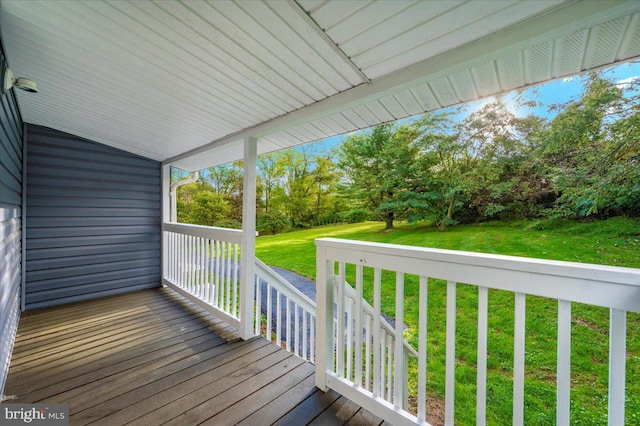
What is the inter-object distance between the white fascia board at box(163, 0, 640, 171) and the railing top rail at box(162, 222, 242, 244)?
4.85ft

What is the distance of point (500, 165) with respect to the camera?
3.57 meters

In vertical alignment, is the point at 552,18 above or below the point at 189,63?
below

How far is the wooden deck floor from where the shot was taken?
65.2 inches

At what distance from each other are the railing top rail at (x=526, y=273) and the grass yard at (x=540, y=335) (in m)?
1.84

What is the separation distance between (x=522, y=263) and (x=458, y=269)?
0.83ft

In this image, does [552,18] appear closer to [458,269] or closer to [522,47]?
[522,47]

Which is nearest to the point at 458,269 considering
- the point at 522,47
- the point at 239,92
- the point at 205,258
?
the point at 522,47

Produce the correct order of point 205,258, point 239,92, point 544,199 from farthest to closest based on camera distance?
point 205,258, point 544,199, point 239,92

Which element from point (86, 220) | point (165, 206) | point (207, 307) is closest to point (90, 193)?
point (86, 220)

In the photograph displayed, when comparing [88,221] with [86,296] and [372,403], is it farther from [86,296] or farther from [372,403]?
[372,403]

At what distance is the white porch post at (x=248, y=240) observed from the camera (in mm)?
2684

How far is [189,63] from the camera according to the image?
1.68 meters

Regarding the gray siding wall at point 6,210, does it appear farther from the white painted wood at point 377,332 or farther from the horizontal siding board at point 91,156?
the white painted wood at point 377,332

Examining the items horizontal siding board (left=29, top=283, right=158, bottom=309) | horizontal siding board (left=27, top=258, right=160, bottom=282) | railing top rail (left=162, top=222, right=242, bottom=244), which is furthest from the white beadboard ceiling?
horizontal siding board (left=29, top=283, right=158, bottom=309)
